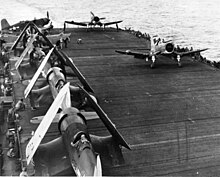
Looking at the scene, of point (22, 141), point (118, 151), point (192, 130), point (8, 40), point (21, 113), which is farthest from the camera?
point (8, 40)

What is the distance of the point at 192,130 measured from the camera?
21.2 m

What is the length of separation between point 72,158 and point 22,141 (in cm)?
535

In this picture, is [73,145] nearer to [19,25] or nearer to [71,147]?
[71,147]

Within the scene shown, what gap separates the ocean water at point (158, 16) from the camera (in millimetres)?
68750

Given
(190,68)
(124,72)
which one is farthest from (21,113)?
(190,68)

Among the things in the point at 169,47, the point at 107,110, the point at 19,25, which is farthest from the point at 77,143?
the point at 19,25

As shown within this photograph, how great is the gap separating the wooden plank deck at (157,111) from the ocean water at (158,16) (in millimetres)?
22197

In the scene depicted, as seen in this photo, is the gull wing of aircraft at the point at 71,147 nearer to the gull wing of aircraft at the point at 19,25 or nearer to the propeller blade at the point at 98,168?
the propeller blade at the point at 98,168

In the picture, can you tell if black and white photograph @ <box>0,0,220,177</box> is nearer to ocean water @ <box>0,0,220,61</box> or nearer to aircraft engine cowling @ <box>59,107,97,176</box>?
aircraft engine cowling @ <box>59,107,97,176</box>

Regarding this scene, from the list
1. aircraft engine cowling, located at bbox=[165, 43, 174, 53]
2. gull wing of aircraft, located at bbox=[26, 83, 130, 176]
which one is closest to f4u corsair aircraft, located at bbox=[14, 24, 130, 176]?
gull wing of aircraft, located at bbox=[26, 83, 130, 176]

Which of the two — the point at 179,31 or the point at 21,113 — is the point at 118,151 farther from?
the point at 179,31

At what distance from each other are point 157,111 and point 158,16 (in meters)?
75.4

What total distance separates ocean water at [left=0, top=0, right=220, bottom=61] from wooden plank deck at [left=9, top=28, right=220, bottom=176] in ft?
72.8

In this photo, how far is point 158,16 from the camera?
3780 inches
